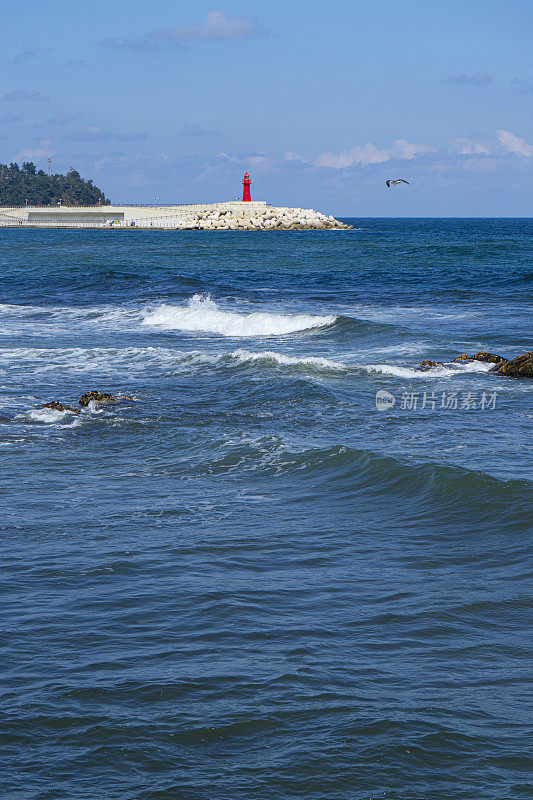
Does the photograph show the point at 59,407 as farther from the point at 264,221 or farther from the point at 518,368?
the point at 264,221

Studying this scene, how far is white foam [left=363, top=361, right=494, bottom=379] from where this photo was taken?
1609cm

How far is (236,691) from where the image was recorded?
517 centimetres

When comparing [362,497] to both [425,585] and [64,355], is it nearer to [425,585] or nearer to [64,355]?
[425,585]

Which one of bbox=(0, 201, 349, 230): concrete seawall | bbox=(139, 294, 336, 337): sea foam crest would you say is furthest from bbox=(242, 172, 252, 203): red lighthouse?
bbox=(139, 294, 336, 337): sea foam crest

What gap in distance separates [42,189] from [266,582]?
186101 mm

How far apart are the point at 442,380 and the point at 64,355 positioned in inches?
337

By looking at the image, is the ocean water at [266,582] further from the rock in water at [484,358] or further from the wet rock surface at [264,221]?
the wet rock surface at [264,221]

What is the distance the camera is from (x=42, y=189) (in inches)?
7116

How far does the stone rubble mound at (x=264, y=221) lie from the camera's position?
118 meters

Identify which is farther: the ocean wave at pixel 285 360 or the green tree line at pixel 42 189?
the green tree line at pixel 42 189

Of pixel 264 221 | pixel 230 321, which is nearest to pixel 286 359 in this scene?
Result: pixel 230 321

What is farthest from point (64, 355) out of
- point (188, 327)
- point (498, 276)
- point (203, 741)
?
point (498, 276)
